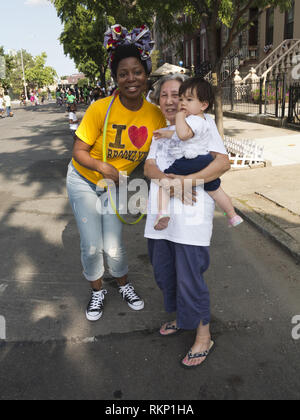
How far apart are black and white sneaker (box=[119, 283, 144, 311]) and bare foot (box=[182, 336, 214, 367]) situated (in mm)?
788

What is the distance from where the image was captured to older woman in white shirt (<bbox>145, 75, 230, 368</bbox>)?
8.08 ft

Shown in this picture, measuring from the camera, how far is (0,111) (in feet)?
105

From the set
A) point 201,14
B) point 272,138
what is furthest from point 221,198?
point 272,138

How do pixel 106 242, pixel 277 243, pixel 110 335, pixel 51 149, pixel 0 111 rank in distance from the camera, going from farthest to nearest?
pixel 0 111
pixel 51 149
pixel 277 243
pixel 106 242
pixel 110 335

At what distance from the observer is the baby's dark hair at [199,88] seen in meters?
2.32

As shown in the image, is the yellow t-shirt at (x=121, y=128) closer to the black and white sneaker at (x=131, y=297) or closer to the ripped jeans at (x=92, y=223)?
the ripped jeans at (x=92, y=223)

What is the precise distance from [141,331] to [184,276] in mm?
805

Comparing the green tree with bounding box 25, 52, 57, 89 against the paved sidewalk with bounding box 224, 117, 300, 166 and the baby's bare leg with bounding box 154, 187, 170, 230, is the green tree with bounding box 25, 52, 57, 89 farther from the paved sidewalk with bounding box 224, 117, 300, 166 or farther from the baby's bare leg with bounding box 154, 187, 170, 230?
the baby's bare leg with bounding box 154, 187, 170, 230

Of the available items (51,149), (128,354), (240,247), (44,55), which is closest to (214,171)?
(128,354)

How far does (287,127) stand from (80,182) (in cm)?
1145

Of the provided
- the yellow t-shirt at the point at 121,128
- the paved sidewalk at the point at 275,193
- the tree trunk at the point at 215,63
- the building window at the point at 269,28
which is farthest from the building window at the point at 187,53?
the yellow t-shirt at the point at 121,128

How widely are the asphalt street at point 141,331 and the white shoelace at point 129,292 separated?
10 centimetres

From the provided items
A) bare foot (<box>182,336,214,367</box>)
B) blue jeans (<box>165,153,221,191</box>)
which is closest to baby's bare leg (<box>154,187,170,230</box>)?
blue jeans (<box>165,153,221,191</box>)

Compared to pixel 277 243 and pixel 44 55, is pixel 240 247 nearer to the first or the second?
pixel 277 243
